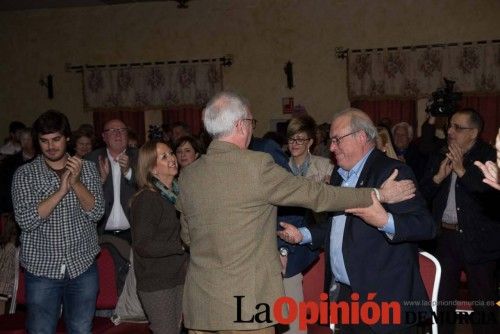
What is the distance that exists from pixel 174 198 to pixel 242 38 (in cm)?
715

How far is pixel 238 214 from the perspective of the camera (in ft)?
8.14

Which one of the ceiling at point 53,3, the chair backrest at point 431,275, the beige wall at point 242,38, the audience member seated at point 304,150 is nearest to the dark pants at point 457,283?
the chair backrest at point 431,275

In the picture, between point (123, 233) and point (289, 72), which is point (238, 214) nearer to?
point (123, 233)

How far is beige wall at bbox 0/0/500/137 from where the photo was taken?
964 cm

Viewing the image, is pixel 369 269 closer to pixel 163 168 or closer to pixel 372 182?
pixel 372 182

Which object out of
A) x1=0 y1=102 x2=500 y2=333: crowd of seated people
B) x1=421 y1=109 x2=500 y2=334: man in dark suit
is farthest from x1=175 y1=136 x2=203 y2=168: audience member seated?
x1=421 y1=109 x2=500 y2=334: man in dark suit

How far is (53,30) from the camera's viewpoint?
436 inches

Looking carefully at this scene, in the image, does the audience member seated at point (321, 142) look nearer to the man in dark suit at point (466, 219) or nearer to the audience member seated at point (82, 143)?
the audience member seated at point (82, 143)

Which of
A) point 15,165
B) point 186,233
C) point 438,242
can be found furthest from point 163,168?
point 15,165

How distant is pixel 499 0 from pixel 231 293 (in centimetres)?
855

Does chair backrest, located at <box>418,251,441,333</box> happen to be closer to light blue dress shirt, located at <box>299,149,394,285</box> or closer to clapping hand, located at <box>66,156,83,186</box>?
light blue dress shirt, located at <box>299,149,394,285</box>

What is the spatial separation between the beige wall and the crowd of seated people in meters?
4.91

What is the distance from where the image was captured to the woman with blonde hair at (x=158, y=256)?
11.3ft

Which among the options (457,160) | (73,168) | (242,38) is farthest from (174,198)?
(242,38)
